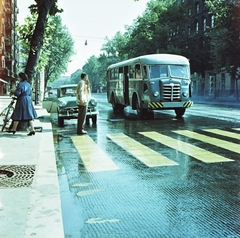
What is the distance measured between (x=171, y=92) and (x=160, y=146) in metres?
8.28

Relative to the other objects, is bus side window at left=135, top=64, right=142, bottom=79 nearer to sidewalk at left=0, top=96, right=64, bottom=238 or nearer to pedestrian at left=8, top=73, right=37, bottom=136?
pedestrian at left=8, top=73, right=37, bottom=136

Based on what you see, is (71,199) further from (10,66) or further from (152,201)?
(10,66)

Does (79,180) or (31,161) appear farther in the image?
(31,161)

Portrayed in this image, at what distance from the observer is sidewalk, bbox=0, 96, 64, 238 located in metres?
3.59

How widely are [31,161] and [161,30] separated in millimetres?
46673

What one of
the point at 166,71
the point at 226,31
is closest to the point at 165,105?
the point at 166,71

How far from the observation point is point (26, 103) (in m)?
10.2

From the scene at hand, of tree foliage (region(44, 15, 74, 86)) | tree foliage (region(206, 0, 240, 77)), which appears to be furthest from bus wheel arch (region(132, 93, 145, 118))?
tree foliage (region(44, 15, 74, 86))

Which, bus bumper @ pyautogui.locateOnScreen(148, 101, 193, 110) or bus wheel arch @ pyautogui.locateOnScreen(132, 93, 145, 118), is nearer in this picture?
bus bumper @ pyautogui.locateOnScreen(148, 101, 193, 110)

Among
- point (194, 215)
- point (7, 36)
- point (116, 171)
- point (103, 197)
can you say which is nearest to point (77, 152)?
point (116, 171)

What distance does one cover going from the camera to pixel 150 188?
205 inches

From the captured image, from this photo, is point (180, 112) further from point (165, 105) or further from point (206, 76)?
point (206, 76)

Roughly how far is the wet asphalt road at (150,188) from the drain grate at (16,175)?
47cm

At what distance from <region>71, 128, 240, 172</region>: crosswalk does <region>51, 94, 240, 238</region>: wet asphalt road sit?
0.02 meters
